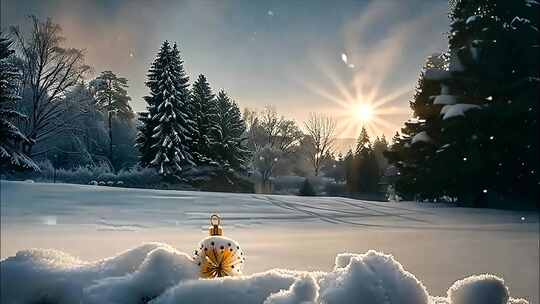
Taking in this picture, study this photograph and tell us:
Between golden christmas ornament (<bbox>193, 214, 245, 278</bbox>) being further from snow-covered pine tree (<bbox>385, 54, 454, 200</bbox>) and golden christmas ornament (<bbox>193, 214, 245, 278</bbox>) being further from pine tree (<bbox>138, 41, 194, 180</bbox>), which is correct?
snow-covered pine tree (<bbox>385, 54, 454, 200</bbox>)

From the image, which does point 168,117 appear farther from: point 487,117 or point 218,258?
point 487,117

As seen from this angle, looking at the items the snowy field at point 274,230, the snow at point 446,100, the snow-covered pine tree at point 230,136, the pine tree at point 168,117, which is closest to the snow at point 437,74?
the snow at point 446,100

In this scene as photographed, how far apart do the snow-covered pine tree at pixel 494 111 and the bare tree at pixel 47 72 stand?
7.71 ft

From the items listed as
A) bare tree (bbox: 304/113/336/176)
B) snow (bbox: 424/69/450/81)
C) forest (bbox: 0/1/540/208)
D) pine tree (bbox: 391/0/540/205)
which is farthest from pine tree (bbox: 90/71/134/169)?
pine tree (bbox: 391/0/540/205)

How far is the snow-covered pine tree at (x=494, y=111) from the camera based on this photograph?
9.68 ft

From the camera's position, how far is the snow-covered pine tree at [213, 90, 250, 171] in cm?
167

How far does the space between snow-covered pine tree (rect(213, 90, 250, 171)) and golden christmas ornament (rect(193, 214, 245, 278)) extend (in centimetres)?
82

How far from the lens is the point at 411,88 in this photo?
1.94 metres

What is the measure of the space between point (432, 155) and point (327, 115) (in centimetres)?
170

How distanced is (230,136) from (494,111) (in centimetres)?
232

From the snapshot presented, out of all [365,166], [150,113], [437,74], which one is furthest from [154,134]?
[437,74]

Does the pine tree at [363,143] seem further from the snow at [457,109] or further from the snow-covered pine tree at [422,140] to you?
the snow at [457,109]

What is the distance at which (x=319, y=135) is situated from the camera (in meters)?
1.77

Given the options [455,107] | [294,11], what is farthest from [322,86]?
[455,107]
